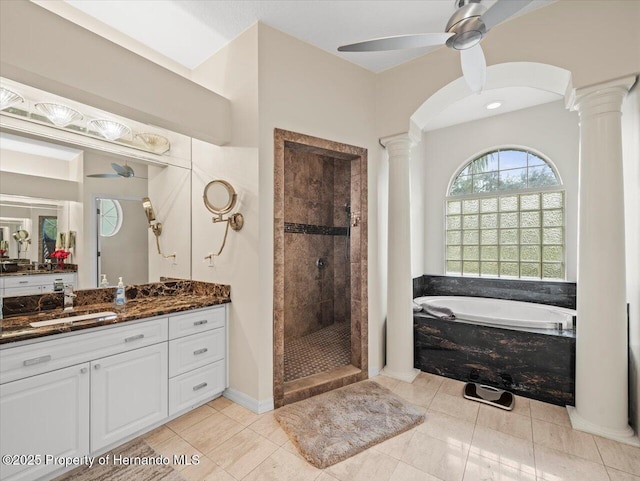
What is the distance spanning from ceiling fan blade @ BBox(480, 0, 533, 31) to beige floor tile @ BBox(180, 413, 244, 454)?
9.84 ft

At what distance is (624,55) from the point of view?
6.87 ft

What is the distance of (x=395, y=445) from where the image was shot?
2092 millimetres

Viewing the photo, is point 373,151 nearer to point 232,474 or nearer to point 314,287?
point 314,287

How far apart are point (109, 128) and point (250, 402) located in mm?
2510

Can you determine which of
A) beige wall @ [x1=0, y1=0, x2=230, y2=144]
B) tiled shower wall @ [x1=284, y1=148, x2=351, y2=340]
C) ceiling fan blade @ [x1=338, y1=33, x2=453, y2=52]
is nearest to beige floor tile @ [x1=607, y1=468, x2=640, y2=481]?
ceiling fan blade @ [x1=338, y1=33, x2=453, y2=52]

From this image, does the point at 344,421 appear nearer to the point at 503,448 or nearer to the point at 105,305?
the point at 503,448

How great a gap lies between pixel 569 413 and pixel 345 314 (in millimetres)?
2932

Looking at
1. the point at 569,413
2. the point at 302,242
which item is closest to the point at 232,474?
the point at 569,413

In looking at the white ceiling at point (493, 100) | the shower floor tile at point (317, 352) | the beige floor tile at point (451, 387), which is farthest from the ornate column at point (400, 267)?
the white ceiling at point (493, 100)

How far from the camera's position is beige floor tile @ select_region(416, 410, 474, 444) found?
218cm

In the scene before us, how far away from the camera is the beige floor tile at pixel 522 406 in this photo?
249 cm

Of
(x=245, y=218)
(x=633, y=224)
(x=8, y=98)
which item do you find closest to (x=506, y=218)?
(x=633, y=224)

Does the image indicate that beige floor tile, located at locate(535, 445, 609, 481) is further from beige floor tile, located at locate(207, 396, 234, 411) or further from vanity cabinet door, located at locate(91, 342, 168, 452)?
vanity cabinet door, located at locate(91, 342, 168, 452)

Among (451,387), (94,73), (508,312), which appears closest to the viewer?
(94,73)
